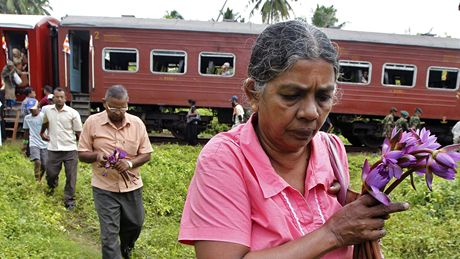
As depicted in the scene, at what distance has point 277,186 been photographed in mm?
1320

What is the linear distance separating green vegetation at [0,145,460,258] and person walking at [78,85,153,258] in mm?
927

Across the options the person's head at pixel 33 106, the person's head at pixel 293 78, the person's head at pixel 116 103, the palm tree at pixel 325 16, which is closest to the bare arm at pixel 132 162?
the person's head at pixel 116 103

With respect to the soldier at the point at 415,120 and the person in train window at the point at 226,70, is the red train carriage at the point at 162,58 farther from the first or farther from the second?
the soldier at the point at 415,120

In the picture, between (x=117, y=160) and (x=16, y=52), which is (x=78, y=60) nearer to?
(x=16, y=52)

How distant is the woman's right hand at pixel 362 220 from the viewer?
116 centimetres

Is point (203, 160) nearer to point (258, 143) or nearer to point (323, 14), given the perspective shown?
Answer: point (258, 143)

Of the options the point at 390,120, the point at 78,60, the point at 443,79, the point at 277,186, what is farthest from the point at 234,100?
Result: the point at 277,186

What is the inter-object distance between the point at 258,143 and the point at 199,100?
1049 cm

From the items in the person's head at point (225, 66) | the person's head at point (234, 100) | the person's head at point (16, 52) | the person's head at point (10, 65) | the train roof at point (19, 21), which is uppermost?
the train roof at point (19, 21)

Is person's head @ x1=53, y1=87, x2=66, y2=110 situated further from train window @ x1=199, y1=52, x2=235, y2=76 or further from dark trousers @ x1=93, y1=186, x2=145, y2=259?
train window @ x1=199, y1=52, x2=235, y2=76

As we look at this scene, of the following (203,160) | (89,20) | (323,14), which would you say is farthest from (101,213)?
(323,14)

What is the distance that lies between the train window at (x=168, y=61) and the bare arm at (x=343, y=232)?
35.4 feet

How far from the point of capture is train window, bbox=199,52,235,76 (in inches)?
461

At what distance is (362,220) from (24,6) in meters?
41.5
